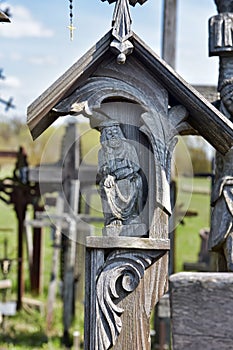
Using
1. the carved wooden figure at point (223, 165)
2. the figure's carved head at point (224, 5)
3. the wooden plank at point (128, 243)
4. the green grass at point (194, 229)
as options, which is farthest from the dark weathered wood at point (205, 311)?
the green grass at point (194, 229)

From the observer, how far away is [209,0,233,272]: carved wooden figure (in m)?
3.90

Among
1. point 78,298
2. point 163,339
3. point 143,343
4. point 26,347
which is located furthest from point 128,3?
point 78,298

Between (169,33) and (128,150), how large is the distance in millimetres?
4449

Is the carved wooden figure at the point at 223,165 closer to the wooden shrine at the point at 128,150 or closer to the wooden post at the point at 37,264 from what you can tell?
the wooden shrine at the point at 128,150

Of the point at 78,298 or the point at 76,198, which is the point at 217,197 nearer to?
the point at 76,198

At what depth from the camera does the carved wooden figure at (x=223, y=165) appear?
390 centimetres

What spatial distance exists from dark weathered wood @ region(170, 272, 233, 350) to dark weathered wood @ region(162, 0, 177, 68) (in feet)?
18.2

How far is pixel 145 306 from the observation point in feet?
11.1

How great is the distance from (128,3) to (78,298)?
717 cm

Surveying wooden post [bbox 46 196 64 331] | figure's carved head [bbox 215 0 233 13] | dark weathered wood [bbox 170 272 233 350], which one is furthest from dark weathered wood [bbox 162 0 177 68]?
dark weathered wood [bbox 170 272 233 350]

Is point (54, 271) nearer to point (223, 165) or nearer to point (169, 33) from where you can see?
point (169, 33)

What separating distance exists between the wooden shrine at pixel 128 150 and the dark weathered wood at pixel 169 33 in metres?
4.01

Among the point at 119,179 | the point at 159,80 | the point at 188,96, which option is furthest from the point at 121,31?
the point at 119,179

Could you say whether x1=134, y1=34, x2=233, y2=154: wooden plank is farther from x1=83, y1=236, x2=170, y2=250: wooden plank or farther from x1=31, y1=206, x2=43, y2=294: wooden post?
x1=31, y1=206, x2=43, y2=294: wooden post
